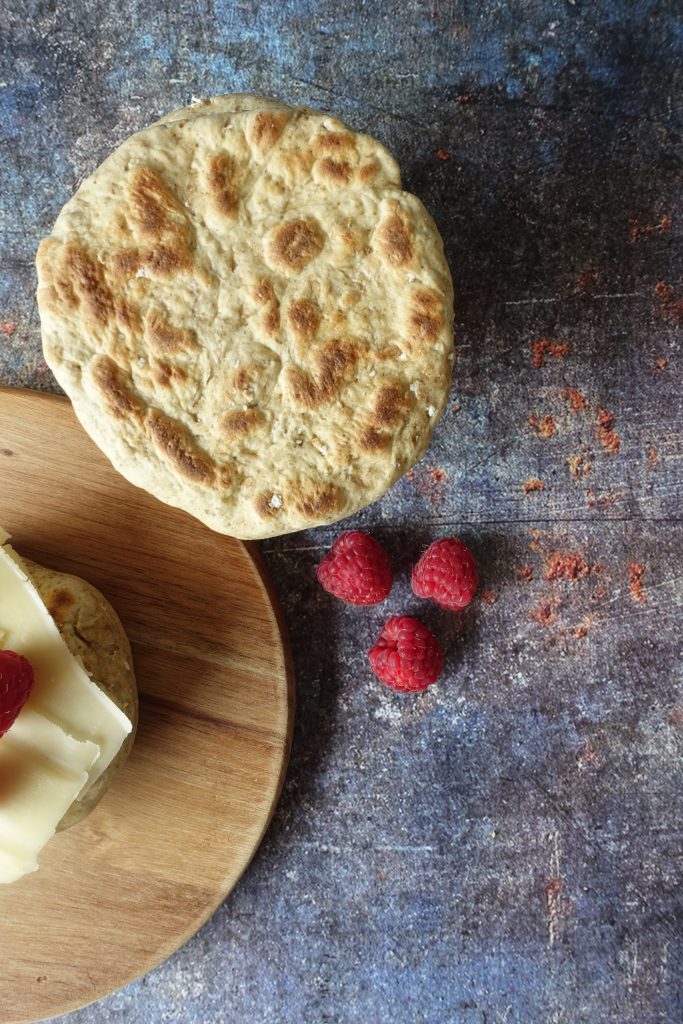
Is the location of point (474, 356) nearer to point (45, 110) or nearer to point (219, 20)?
point (219, 20)

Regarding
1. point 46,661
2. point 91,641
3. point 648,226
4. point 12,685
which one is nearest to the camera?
point 12,685

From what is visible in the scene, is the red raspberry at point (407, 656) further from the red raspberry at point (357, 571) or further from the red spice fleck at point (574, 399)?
the red spice fleck at point (574, 399)

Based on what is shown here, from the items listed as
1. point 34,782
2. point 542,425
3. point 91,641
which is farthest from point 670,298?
point 34,782

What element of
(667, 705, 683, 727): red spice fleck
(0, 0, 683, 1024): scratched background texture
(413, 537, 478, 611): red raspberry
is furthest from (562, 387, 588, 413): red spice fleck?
(667, 705, 683, 727): red spice fleck

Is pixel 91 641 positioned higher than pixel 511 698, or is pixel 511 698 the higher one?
pixel 91 641

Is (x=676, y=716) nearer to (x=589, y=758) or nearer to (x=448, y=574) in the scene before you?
(x=589, y=758)

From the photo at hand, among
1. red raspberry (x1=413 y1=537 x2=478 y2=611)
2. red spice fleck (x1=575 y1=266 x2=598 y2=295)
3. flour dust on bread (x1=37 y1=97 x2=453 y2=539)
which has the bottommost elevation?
red raspberry (x1=413 y1=537 x2=478 y2=611)

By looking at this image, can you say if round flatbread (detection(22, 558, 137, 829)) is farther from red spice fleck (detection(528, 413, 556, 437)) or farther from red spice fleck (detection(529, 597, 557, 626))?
red spice fleck (detection(528, 413, 556, 437))
